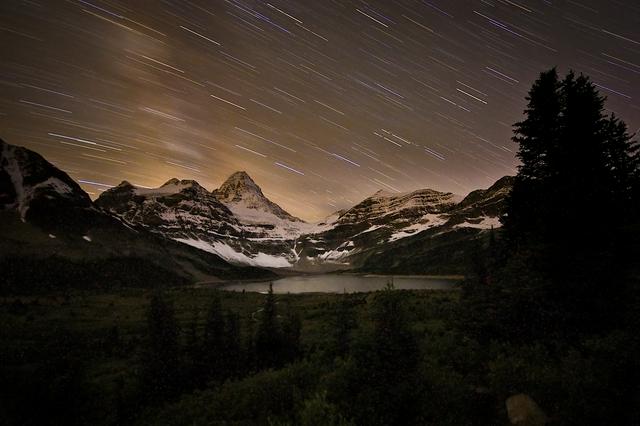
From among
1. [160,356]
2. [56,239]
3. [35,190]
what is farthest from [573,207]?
[35,190]

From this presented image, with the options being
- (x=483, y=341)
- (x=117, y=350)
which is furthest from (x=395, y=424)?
(x=117, y=350)

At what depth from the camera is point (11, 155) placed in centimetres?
17738

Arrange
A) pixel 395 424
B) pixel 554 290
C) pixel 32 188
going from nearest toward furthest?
pixel 395 424, pixel 554 290, pixel 32 188

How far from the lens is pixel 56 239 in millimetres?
144250

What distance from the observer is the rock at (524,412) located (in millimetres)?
7029

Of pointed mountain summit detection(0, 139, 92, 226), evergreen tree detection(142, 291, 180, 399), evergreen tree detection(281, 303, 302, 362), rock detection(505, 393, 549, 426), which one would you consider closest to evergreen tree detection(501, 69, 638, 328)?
rock detection(505, 393, 549, 426)

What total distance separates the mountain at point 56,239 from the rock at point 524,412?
114 metres

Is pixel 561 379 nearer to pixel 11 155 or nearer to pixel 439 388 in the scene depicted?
pixel 439 388

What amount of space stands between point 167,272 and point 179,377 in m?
168

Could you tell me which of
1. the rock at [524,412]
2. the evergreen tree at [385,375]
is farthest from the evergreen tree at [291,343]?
the rock at [524,412]

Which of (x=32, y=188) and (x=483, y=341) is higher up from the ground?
(x=32, y=188)

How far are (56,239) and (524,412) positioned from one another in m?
180

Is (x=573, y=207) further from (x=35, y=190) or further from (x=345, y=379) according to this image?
(x=35, y=190)

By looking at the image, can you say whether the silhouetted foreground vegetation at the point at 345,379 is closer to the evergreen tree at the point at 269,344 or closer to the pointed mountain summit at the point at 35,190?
the evergreen tree at the point at 269,344
